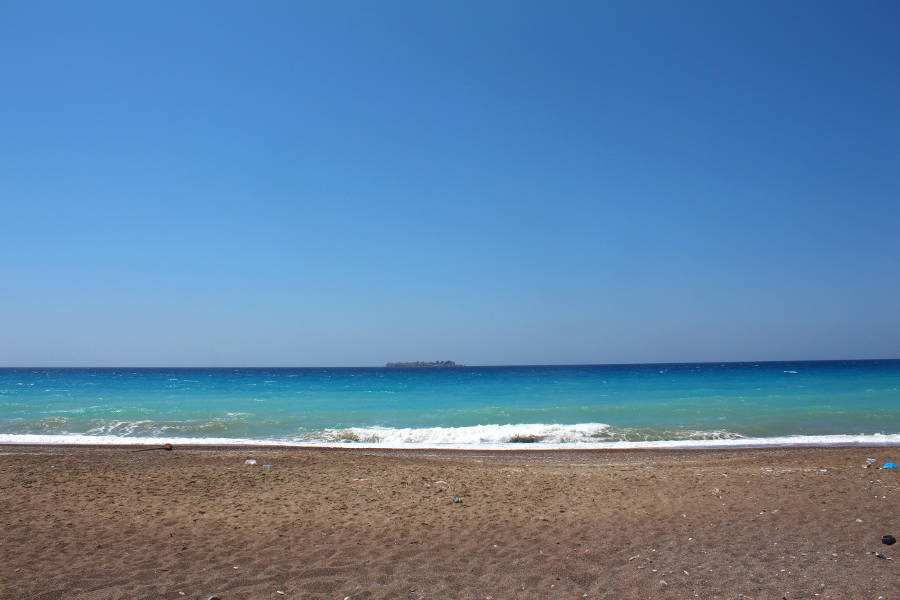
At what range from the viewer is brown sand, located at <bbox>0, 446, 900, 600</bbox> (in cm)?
536

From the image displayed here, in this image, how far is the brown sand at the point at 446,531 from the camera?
536 centimetres

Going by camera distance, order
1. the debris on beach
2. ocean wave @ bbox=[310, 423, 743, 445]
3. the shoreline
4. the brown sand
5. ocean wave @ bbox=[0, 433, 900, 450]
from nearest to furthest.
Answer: the brown sand, the debris on beach, the shoreline, ocean wave @ bbox=[0, 433, 900, 450], ocean wave @ bbox=[310, 423, 743, 445]

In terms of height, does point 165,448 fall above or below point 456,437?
above

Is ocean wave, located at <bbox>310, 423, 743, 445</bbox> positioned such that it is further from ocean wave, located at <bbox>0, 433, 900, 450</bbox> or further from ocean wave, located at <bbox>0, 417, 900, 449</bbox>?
ocean wave, located at <bbox>0, 433, 900, 450</bbox>

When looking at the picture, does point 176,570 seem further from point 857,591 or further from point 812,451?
point 812,451

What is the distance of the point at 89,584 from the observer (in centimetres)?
539

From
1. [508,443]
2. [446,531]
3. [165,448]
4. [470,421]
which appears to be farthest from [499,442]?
[446,531]

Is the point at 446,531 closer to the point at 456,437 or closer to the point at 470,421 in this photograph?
A: the point at 456,437

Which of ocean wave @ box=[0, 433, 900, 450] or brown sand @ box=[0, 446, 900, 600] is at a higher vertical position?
brown sand @ box=[0, 446, 900, 600]

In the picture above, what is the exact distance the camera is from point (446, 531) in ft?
23.5

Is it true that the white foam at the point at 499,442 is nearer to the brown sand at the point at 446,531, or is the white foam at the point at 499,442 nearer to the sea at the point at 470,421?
the sea at the point at 470,421

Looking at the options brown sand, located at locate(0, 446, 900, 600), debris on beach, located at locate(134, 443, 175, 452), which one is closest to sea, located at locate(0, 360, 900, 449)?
debris on beach, located at locate(134, 443, 175, 452)

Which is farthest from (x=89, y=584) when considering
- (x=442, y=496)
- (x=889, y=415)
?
(x=889, y=415)

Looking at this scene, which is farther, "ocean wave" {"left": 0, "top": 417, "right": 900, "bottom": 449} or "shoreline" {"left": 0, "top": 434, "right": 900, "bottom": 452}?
"ocean wave" {"left": 0, "top": 417, "right": 900, "bottom": 449}
